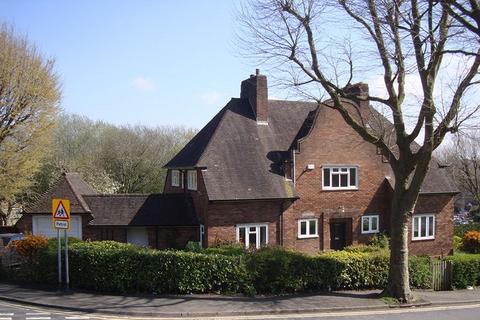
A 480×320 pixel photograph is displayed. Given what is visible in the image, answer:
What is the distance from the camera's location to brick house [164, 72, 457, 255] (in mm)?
25859

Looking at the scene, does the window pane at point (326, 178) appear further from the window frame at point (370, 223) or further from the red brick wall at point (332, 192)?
the window frame at point (370, 223)

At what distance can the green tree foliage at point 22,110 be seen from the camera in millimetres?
32344

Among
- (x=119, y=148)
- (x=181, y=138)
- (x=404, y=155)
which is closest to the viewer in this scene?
(x=404, y=155)

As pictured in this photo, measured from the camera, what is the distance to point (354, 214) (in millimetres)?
28703

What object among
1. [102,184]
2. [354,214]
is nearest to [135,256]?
[354,214]

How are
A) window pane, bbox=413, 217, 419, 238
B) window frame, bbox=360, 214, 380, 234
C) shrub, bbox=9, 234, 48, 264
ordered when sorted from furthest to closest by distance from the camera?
window pane, bbox=413, 217, 419, 238 < window frame, bbox=360, 214, 380, 234 < shrub, bbox=9, 234, 48, 264

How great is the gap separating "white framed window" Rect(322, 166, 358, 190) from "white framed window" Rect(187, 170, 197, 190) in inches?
279

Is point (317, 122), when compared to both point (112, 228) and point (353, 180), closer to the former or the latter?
point (353, 180)

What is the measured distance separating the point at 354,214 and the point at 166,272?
15261 mm

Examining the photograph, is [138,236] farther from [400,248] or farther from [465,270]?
[465,270]

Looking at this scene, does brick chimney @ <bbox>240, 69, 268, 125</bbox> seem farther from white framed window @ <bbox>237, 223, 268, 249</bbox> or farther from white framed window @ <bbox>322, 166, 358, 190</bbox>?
white framed window @ <bbox>237, 223, 268, 249</bbox>

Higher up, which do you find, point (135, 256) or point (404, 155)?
point (404, 155)

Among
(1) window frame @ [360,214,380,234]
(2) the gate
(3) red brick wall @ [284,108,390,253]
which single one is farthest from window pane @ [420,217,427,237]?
(2) the gate

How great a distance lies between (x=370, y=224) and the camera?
2923 cm
